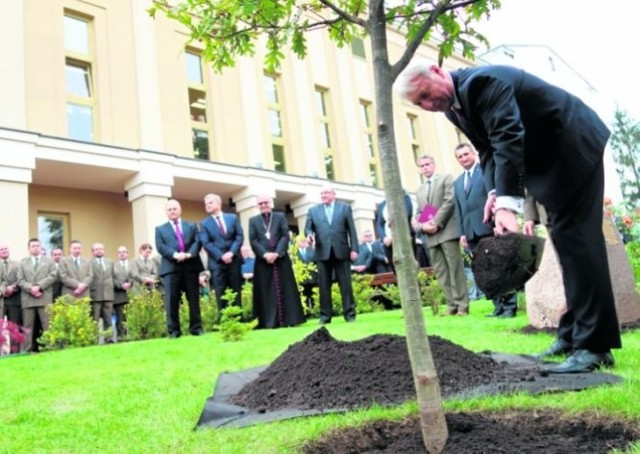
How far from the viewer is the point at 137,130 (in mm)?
18312

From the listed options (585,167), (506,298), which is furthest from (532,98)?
(506,298)

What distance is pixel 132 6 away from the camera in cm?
1916

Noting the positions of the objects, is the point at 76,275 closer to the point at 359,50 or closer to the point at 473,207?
the point at 473,207

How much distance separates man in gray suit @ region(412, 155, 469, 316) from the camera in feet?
28.5

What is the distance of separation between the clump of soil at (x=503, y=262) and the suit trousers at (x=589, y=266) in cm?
80

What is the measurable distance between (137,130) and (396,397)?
16.8m

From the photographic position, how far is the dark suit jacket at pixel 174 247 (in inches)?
367

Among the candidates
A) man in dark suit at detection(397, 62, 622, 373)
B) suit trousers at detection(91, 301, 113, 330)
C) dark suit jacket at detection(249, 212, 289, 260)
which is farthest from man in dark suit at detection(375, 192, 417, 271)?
suit trousers at detection(91, 301, 113, 330)

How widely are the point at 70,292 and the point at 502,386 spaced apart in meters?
10.8

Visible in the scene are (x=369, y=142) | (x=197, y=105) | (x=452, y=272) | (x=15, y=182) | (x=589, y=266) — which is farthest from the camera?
(x=369, y=142)

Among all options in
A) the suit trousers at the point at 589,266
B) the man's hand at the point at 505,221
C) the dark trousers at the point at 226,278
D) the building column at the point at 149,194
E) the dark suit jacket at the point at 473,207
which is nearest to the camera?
the man's hand at the point at 505,221

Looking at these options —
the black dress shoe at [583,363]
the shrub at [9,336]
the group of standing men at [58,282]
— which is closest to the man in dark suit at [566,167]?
the black dress shoe at [583,363]

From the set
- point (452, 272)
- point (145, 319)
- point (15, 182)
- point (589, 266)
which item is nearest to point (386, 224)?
point (452, 272)

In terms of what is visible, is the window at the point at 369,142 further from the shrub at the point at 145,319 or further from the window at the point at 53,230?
the shrub at the point at 145,319
